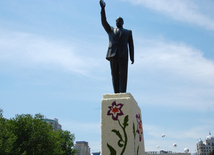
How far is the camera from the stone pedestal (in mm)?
6055

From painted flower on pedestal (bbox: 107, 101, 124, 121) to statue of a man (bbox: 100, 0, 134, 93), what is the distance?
0.74 meters

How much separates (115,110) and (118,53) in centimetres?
179

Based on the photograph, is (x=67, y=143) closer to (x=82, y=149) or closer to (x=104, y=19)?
(x=104, y=19)

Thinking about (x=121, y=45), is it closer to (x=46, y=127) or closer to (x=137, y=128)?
(x=137, y=128)

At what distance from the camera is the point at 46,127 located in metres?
25.4

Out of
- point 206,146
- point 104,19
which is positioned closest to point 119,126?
point 104,19

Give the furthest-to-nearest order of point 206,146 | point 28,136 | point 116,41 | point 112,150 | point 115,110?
point 206,146 → point 28,136 → point 116,41 → point 115,110 → point 112,150

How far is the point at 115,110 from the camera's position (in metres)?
6.44

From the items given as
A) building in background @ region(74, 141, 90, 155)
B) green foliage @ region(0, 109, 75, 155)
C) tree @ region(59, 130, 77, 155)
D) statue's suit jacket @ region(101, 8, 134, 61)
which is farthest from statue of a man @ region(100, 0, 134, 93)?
building in background @ region(74, 141, 90, 155)

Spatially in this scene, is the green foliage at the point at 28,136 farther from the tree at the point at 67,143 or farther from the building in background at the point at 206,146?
the building in background at the point at 206,146

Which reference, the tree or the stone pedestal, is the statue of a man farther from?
the tree

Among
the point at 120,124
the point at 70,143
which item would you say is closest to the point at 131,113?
the point at 120,124

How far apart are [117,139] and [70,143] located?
2885 centimetres

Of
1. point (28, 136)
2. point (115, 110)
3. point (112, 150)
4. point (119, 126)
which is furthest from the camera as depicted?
point (28, 136)
